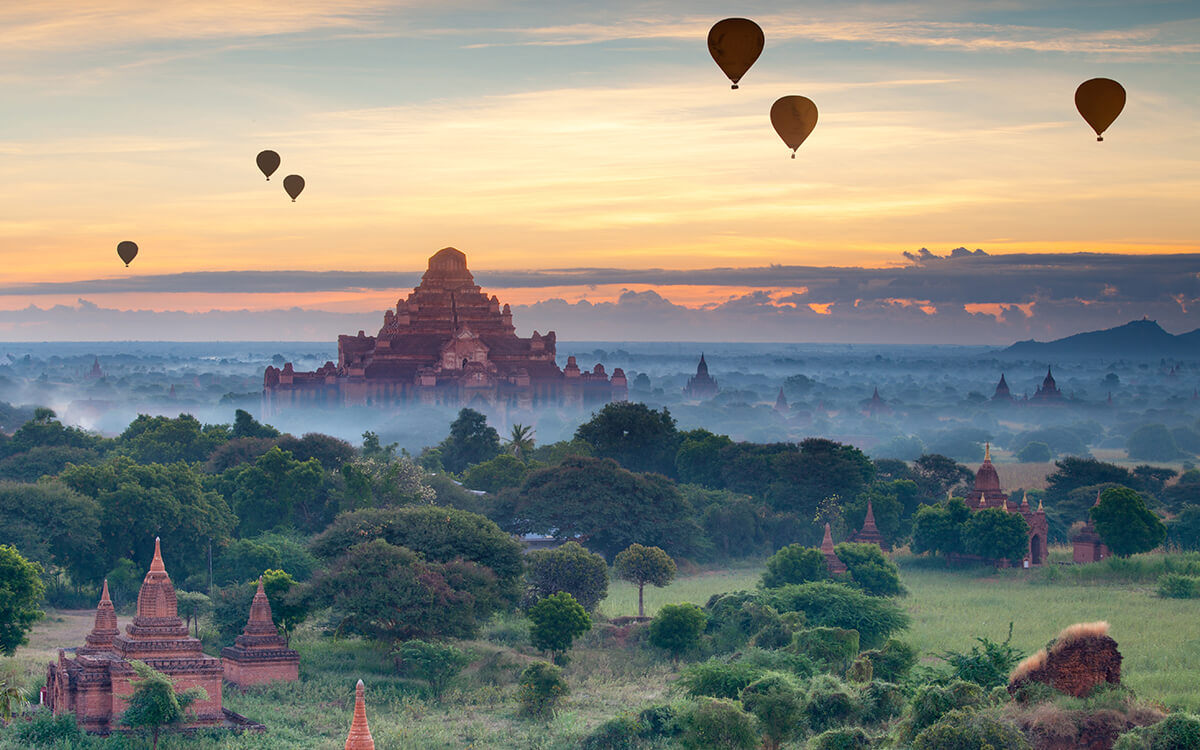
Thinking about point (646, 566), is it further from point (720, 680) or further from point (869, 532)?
Result: point (720, 680)

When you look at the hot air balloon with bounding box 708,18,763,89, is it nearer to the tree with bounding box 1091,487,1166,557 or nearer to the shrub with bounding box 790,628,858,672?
the shrub with bounding box 790,628,858,672

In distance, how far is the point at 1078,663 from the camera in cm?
3114

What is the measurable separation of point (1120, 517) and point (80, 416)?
520ft

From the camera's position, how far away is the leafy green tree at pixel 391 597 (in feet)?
144

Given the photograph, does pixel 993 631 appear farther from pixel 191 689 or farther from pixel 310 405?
pixel 310 405

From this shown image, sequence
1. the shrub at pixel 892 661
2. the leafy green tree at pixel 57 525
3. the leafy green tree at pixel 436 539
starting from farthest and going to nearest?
the leafy green tree at pixel 57 525 → the leafy green tree at pixel 436 539 → the shrub at pixel 892 661

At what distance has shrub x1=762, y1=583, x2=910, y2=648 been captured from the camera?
46719 millimetres

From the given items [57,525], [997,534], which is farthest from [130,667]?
[997,534]

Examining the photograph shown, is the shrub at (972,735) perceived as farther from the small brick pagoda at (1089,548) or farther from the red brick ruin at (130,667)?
the small brick pagoda at (1089,548)

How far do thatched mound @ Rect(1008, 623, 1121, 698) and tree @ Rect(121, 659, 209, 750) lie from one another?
17.0m

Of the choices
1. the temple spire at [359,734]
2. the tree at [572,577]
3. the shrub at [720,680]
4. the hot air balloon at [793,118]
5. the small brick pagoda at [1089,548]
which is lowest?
the shrub at [720,680]

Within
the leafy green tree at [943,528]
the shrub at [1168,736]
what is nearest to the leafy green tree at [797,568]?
the leafy green tree at [943,528]

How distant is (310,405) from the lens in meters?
148

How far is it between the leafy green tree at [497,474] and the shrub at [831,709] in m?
37.7
